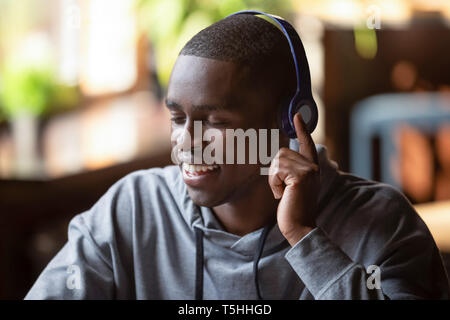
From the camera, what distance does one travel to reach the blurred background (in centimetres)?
126

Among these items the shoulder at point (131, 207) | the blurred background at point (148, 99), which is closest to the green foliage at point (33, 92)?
the blurred background at point (148, 99)

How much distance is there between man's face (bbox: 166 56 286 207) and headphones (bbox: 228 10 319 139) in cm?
3

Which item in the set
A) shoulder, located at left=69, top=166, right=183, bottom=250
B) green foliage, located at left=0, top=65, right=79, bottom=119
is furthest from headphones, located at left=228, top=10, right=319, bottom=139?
green foliage, located at left=0, top=65, right=79, bottom=119

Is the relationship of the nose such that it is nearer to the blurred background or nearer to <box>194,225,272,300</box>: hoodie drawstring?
A: <box>194,225,272,300</box>: hoodie drawstring

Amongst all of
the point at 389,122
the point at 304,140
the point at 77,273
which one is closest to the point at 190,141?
the point at 304,140

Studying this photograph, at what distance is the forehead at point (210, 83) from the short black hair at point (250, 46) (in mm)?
12

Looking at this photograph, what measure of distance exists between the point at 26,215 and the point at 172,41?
106 cm

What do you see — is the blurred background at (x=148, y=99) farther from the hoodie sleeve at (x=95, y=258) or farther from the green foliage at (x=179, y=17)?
the hoodie sleeve at (x=95, y=258)

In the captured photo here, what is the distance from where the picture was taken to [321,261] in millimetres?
749

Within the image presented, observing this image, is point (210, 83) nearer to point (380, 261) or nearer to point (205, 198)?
point (205, 198)

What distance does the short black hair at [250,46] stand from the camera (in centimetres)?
79

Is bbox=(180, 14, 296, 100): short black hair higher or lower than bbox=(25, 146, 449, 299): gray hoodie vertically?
higher

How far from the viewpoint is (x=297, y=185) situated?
0.77 meters

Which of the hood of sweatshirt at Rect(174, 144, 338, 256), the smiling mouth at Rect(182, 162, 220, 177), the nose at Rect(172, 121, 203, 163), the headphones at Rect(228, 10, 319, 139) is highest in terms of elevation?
the headphones at Rect(228, 10, 319, 139)
